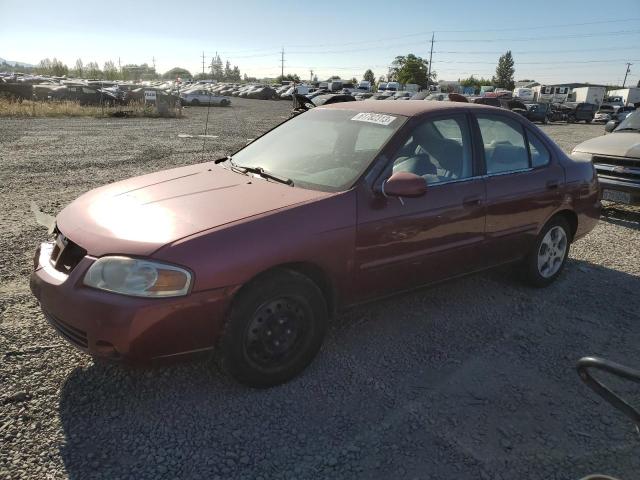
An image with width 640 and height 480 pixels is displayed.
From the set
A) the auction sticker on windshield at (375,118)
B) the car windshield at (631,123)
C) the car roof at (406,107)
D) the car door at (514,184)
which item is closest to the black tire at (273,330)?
the auction sticker on windshield at (375,118)

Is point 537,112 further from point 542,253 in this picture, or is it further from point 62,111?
Result: point 542,253

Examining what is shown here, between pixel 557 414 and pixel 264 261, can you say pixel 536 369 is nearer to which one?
pixel 557 414

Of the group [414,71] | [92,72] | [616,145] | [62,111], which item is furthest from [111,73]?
[616,145]

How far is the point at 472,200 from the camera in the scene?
3.70m

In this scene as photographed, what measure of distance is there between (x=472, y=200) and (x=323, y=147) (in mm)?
1188

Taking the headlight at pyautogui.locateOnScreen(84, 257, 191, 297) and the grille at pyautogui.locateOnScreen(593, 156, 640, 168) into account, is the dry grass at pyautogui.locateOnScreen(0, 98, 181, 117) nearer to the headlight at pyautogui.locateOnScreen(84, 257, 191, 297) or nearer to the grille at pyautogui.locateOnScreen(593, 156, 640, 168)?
the grille at pyautogui.locateOnScreen(593, 156, 640, 168)

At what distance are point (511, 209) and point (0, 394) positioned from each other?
12.3ft

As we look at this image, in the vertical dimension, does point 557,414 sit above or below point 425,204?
below

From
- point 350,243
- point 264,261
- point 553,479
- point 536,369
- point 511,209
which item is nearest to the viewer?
point 553,479

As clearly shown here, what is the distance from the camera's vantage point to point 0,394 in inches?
108

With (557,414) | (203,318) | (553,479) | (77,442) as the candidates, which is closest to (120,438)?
(77,442)

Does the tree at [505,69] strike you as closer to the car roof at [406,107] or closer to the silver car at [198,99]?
the silver car at [198,99]

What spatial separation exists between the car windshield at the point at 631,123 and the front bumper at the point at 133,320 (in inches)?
337

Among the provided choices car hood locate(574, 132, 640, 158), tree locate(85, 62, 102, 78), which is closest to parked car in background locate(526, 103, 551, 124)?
car hood locate(574, 132, 640, 158)
